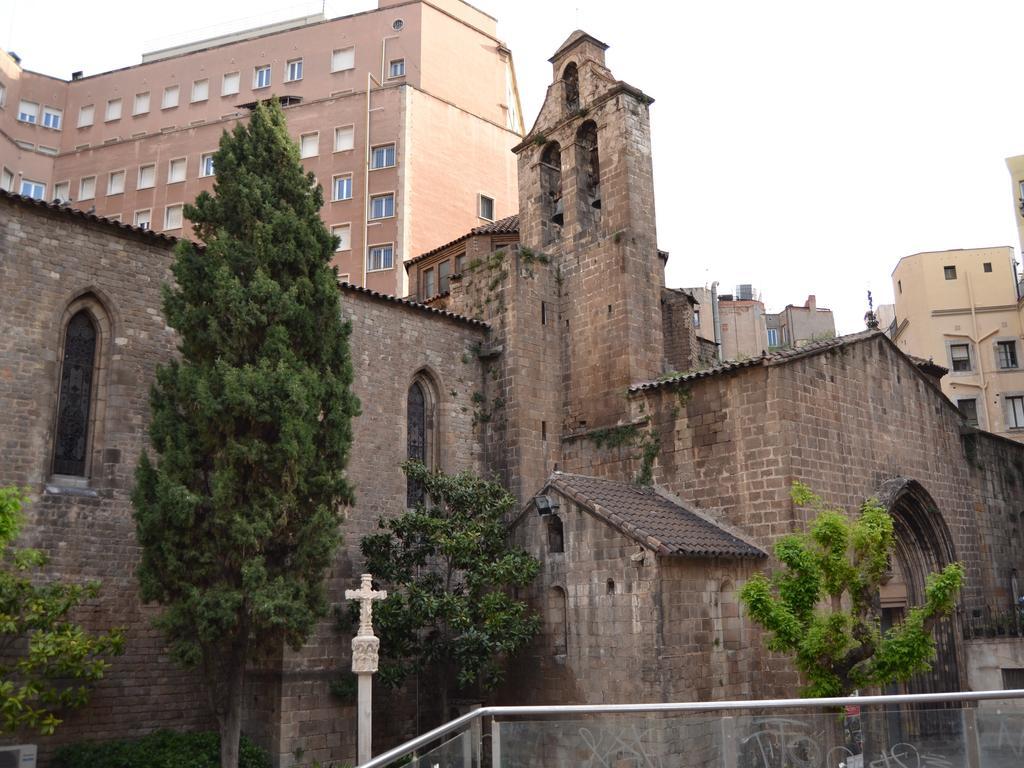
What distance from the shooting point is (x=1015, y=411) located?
37.0 meters

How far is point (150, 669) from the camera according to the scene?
16828 millimetres

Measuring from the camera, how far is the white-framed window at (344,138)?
139 ft

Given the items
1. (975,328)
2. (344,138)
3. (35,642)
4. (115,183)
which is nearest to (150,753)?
(35,642)

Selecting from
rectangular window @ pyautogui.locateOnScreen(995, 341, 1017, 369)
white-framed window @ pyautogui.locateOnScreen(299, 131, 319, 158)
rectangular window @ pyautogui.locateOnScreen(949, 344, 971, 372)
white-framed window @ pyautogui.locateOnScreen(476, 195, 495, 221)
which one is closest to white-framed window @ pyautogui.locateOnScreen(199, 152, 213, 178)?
white-framed window @ pyautogui.locateOnScreen(299, 131, 319, 158)

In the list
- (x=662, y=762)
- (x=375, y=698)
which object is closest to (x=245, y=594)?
(x=375, y=698)

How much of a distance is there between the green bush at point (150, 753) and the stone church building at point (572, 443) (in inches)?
22.2

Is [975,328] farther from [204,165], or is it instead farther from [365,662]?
[204,165]

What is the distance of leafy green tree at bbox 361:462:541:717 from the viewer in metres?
17.3

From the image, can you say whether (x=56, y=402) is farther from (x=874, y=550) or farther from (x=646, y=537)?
(x=874, y=550)

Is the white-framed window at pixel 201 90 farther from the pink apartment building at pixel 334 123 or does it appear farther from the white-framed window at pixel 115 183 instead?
the white-framed window at pixel 115 183

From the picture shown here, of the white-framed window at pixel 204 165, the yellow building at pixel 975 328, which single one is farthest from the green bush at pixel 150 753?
the white-framed window at pixel 204 165

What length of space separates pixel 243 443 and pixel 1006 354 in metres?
32.5

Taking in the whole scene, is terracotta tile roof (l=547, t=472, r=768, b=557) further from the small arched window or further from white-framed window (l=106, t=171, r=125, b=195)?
white-framed window (l=106, t=171, r=125, b=195)

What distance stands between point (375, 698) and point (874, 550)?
1002 cm
